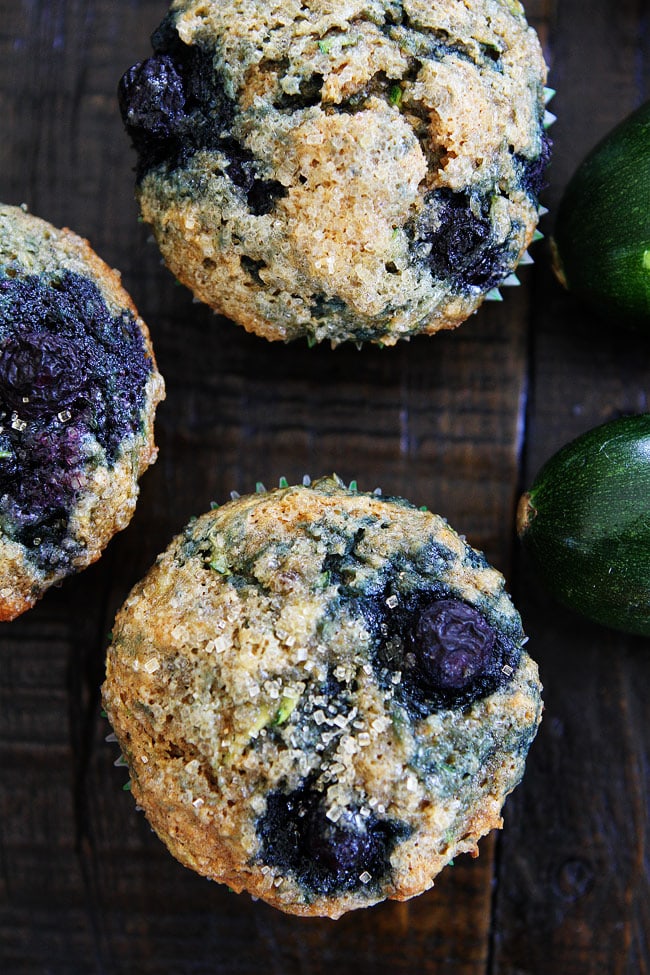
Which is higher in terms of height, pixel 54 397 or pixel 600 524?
pixel 54 397

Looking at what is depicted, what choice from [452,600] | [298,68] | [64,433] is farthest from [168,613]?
[298,68]

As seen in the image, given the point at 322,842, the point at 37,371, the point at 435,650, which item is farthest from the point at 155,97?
the point at 322,842

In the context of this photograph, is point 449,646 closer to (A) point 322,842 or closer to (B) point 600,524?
(A) point 322,842

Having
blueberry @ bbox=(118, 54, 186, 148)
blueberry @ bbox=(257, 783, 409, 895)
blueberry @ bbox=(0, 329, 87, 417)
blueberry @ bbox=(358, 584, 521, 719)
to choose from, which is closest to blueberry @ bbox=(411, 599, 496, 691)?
blueberry @ bbox=(358, 584, 521, 719)

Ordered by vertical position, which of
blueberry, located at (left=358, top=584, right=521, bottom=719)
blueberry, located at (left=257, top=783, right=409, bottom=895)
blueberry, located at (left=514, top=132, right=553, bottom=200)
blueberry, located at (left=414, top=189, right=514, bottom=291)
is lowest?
blueberry, located at (left=257, top=783, right=409, bottom=895)

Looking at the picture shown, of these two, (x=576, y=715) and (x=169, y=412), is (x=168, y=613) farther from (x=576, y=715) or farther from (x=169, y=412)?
(x=576, y=715)

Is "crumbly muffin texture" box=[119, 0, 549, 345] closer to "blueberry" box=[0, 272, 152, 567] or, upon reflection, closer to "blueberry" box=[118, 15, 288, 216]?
"blueberry" box=[118, 15, 288, 216]

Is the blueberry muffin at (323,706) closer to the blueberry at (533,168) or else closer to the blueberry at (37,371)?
the blueberry at (37,371)
